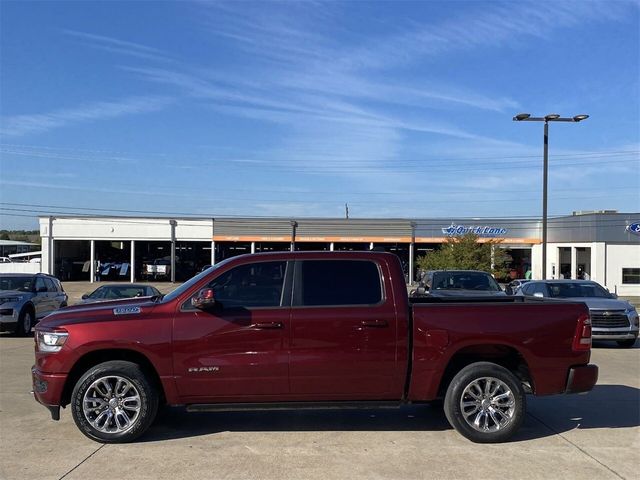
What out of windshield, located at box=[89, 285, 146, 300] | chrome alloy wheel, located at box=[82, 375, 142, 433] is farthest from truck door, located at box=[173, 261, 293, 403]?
windshield, located at box=[89, 285, 146, 300]

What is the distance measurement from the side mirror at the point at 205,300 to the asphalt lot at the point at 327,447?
53.4 inches

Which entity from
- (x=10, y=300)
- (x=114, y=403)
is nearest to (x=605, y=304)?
(x=114, y=403)

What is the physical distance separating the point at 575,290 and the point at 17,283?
15.2m

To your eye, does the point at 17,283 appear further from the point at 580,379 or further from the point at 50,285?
the point at 580,379

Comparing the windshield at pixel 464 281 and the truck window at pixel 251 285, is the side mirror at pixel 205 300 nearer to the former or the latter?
the truck window at pixel 251 285

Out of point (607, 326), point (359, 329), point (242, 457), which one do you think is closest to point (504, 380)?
point (359, 329)

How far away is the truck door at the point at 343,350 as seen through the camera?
6.00m

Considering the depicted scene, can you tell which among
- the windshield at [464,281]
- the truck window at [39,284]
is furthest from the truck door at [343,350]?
the truck window at [39,284]

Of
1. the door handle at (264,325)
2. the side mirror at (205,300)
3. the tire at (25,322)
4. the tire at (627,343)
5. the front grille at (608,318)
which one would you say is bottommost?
the tire at (627,343)

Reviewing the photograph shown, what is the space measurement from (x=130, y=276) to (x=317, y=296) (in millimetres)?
50642

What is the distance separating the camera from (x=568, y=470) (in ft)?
17.2

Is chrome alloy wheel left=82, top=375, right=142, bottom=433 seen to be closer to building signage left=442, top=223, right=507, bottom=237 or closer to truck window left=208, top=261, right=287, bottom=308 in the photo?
truck window left=208, top=261, right=287, bottom=308

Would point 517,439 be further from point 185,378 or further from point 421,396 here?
point 185,378

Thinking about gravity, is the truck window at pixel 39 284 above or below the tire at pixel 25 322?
above
